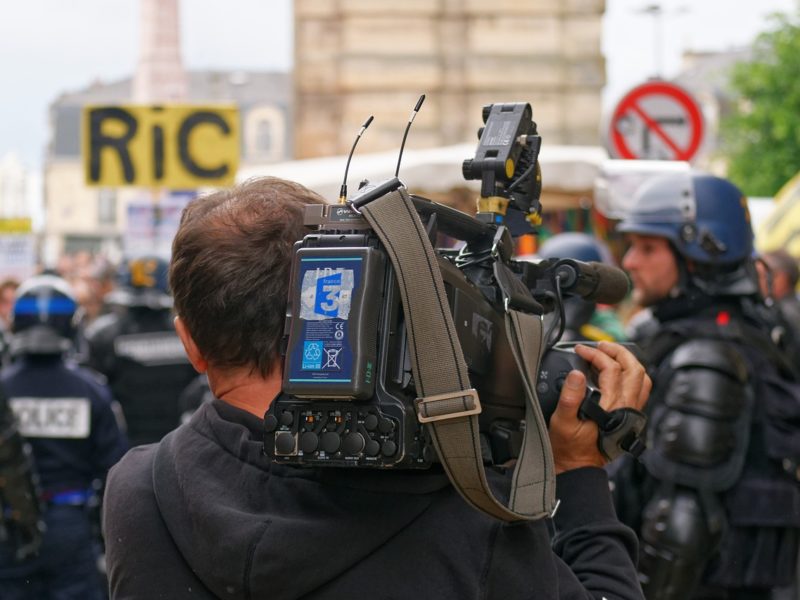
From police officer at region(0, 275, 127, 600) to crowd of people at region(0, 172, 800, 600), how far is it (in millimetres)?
11

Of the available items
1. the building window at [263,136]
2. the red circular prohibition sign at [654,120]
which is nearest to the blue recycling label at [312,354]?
the red circular prohibition sign at [654,120]

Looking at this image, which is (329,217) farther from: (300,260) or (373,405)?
(373,405)

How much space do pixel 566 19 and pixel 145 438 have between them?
8.00 metres

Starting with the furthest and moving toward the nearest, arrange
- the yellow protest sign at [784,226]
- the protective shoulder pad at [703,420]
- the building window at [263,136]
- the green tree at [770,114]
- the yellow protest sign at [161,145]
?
the building window at [263,136], the green tree at [770,114], the yellow protest sign at [784,226], the yellow protest sign at [161,145], the protective shoulder pad at [703,420]

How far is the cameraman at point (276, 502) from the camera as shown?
82.4 inches

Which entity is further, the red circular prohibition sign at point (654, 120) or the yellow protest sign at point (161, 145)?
the yellow protest sign at point (161, 145)

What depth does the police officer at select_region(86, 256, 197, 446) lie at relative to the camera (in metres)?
8.55

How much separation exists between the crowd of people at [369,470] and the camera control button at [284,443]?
0.52 ft

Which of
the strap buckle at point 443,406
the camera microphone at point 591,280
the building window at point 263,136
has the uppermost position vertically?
the building window at point 263,136

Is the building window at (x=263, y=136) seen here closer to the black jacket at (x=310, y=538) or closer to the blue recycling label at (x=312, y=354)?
the black jacket at (x=310, y=538)

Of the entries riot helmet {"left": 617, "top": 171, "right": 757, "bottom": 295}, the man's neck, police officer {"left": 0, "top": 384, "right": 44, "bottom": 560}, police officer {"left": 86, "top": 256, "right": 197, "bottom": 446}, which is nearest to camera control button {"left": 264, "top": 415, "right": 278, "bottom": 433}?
the man's neck

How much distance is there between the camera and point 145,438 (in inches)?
340

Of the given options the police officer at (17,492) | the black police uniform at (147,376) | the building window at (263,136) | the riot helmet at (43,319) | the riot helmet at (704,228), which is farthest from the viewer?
the building window at (263,136)

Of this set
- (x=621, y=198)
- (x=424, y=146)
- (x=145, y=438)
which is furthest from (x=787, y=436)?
(x=424, y=146)
